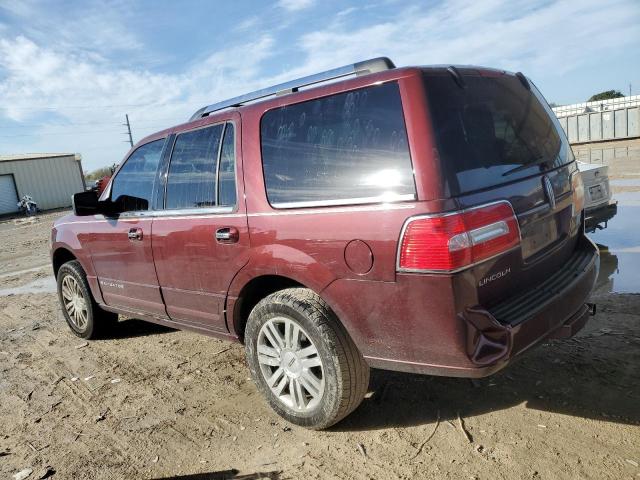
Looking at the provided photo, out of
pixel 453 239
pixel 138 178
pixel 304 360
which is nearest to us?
pixel 453 239

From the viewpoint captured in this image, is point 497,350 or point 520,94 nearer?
point 497,350

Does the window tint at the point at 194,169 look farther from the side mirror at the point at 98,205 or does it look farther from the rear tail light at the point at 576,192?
the rear tail light at the point at 576,192

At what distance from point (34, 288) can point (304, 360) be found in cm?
671

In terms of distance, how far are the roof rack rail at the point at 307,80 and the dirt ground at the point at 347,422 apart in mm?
2028

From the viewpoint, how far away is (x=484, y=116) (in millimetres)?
2576

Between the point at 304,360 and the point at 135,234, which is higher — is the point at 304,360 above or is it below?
below

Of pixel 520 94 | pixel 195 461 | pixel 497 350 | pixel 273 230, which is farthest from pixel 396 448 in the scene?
pixel 520 94

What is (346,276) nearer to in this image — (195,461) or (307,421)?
(307,421)

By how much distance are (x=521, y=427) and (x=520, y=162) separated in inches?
57.4

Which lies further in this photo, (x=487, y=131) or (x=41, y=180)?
(x=41, y=180)

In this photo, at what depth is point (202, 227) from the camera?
134 inches

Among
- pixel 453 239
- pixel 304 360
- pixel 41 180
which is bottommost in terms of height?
pixel 304 360

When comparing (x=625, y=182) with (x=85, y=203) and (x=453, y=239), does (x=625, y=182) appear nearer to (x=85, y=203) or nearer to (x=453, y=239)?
(x=453, y=239)

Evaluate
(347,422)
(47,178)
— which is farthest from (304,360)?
(47,178)
